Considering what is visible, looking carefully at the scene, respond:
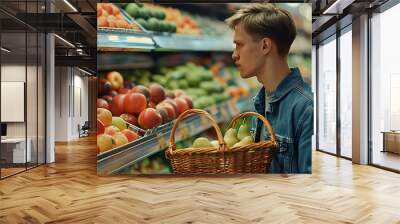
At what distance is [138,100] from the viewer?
6348mm

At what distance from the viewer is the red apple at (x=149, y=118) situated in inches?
248

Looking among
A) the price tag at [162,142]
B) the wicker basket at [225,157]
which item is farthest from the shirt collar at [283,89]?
the price tag at [162,142]

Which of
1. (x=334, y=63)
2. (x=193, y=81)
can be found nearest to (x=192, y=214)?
(x=193, y=81)

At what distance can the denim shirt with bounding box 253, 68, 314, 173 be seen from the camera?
607 centimetres

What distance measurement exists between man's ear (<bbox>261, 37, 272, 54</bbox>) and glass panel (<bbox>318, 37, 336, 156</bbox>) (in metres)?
A: 4.50

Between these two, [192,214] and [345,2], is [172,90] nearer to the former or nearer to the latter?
[192,214]

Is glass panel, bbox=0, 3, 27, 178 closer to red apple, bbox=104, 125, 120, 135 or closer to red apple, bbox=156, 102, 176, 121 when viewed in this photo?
red apple, bbox=104, 125, 120, 135

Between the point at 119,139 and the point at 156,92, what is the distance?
90 centimetres

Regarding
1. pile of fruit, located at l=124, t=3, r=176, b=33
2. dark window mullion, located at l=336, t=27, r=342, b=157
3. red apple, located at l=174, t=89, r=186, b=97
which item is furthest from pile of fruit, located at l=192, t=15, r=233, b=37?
dark window mullion, located at l=336, t=27, r=342, b=157

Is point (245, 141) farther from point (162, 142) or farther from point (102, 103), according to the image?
point (102, 103)

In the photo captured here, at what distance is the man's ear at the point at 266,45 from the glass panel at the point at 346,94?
3523 mm

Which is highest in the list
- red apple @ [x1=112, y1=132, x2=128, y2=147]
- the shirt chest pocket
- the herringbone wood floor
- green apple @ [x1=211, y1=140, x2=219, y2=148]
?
red apple @ [x1=112, y1=132, x2=128, y2=147]

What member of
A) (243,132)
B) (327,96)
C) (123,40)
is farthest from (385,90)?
(123,40)

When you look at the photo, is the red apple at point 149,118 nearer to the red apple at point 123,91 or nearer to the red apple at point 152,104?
the red apple at point 152,104
